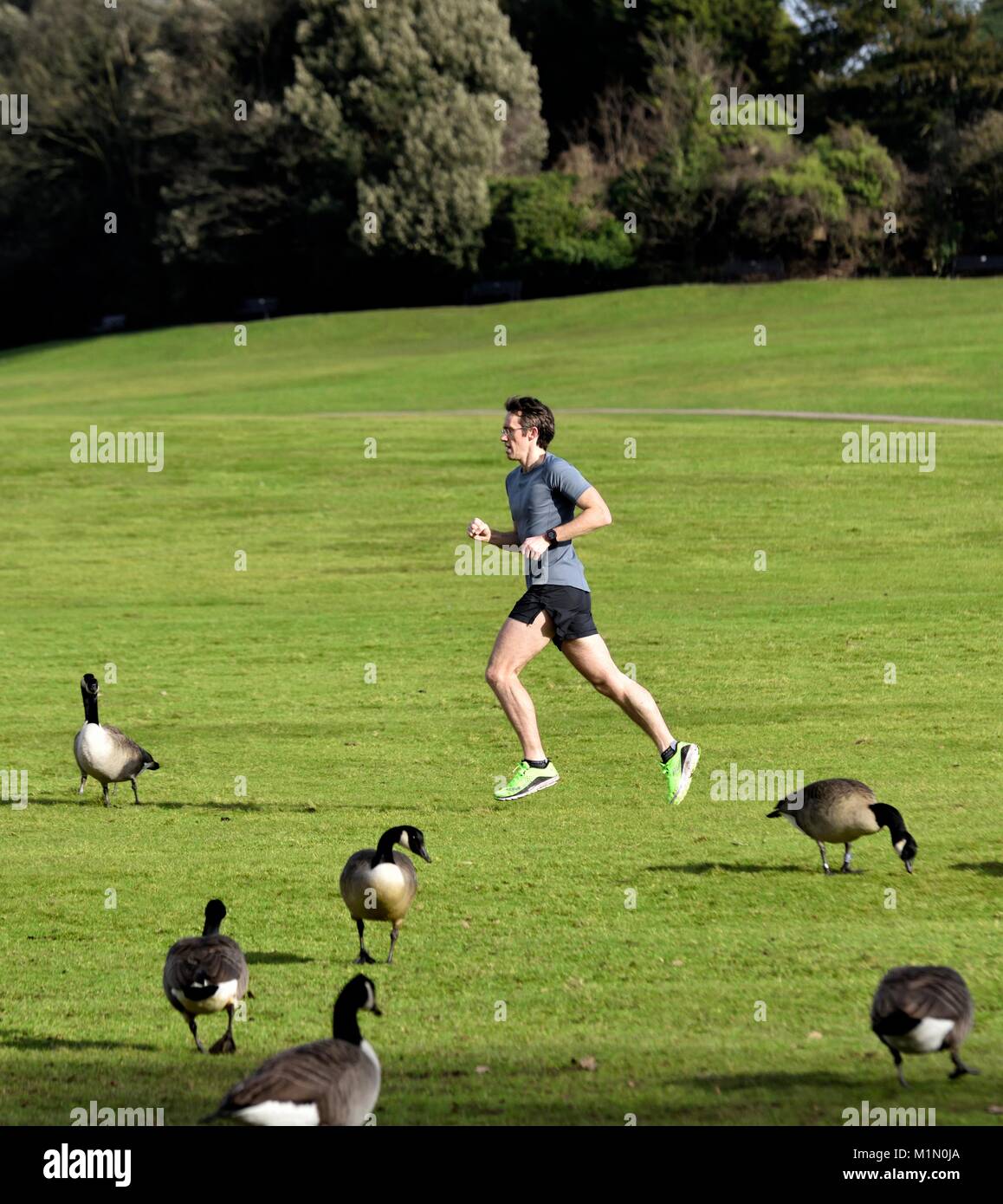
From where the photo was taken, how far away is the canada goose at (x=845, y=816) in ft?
33.8

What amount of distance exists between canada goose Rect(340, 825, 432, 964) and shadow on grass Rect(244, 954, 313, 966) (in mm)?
374

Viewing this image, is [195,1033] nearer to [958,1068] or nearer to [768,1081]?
[768,1081]

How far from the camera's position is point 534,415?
1275cm

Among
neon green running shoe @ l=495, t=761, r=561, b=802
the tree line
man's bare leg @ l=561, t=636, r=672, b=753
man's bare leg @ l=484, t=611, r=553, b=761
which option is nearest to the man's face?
man's bare leg @ l=484, t=611, r=553, b=761

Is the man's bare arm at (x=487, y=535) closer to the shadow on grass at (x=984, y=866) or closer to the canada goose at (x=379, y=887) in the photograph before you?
the canada goose at (x=379, y=887)

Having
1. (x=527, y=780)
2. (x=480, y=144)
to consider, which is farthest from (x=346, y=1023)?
(x=480, y=144)

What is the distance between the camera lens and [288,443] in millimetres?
37250

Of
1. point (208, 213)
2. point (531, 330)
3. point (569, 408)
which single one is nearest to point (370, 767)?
point (569, 408)

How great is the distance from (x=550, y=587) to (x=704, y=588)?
12.5m

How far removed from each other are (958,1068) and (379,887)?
3.45 m

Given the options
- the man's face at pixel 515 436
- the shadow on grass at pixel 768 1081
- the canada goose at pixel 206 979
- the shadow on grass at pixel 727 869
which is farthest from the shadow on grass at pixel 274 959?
the man's face at pixel 515 436

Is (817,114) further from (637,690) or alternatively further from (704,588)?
(637,690)

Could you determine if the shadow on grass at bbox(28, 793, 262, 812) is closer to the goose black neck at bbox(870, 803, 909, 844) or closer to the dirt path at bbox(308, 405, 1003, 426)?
the goose black neck at bbox(870, 803, 909, 844)

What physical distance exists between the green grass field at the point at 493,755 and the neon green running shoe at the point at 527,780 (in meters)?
0.18
